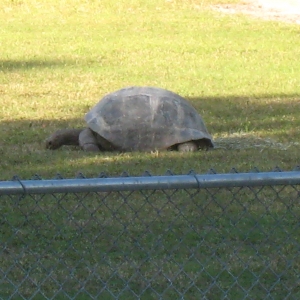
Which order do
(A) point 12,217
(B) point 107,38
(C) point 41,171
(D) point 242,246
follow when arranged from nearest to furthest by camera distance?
(D) point 242,246
(A) point 12,217
(C) point 41,171
(B) point 107,38

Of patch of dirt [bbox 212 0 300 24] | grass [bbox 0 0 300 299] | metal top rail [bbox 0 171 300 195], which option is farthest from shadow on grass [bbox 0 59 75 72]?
metal top rail [bbox 0 171 300 195]

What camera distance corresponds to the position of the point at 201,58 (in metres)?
13.4

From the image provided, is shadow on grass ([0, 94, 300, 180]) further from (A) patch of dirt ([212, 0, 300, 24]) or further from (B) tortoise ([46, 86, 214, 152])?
(A) patch of dirt ([212, 0, 300, 24])

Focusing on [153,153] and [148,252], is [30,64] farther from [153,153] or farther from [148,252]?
[148,252]

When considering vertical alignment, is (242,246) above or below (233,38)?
above

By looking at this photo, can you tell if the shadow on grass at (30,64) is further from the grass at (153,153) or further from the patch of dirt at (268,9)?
the patch of dirt at (268,9)

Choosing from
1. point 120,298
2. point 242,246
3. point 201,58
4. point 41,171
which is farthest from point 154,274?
point 201,58

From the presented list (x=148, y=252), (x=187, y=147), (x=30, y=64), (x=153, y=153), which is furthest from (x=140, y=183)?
(x=30, y=64)

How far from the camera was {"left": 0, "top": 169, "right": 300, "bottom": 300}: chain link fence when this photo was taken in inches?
184

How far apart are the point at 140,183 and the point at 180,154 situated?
14.0 feet

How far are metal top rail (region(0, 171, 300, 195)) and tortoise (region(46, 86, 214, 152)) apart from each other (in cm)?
420

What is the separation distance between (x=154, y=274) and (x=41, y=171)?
2366mm

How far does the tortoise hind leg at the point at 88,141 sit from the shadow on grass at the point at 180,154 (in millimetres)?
93

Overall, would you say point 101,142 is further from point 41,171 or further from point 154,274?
point 154,274
